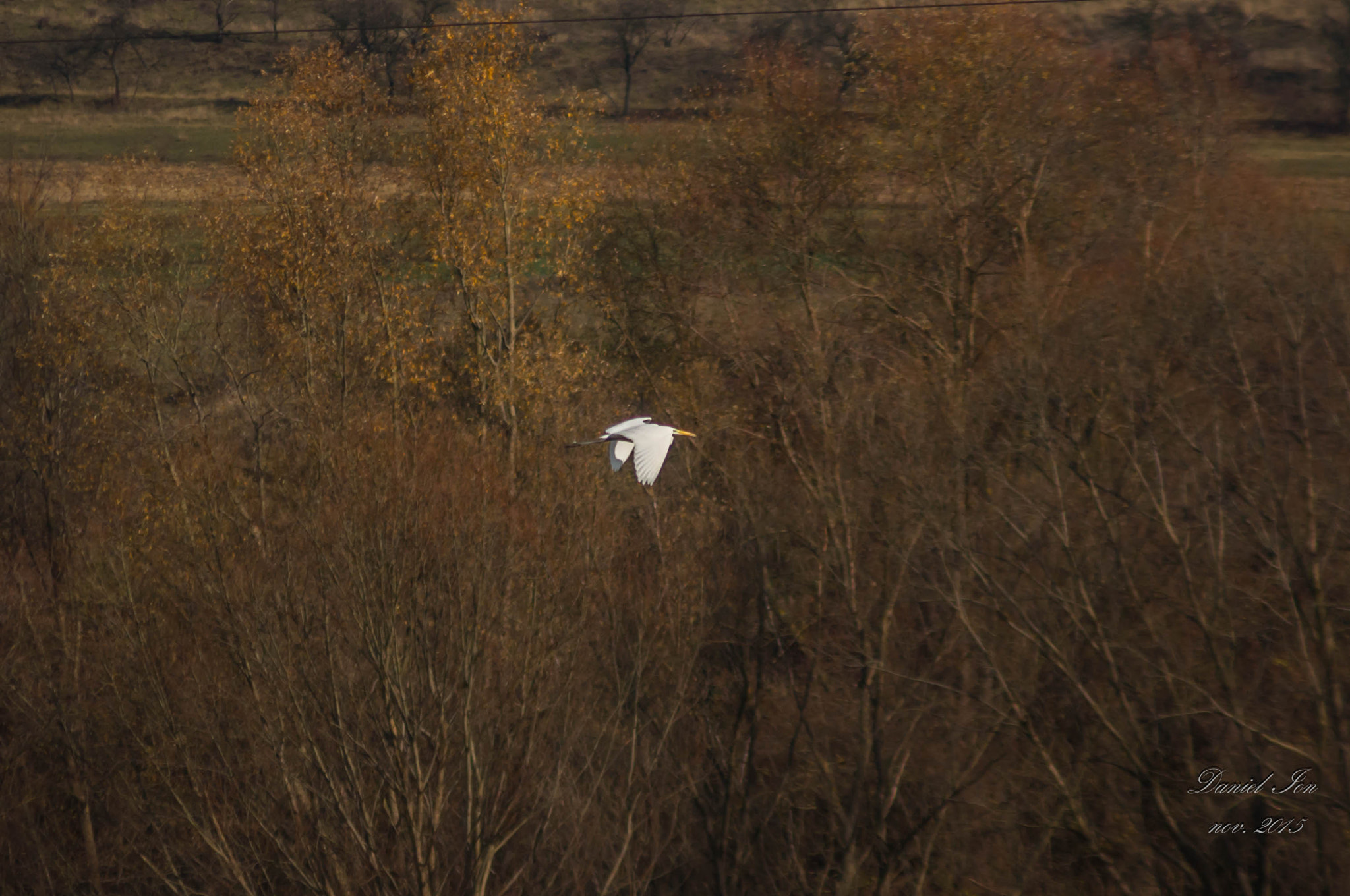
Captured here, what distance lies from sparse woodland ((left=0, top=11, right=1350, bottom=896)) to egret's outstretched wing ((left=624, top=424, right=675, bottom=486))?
2084mm

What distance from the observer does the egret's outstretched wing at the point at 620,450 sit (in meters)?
14.1

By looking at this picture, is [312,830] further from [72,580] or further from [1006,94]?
[1006,94]

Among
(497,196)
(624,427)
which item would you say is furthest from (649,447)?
(497,196)

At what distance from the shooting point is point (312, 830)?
14.9 meters

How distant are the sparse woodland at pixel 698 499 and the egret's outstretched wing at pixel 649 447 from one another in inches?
82.1

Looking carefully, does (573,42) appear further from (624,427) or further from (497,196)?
(624,427)

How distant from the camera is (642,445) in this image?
1435 centimetres

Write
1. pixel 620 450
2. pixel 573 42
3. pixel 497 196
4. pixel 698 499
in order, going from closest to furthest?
pixel 620 450, pixel 698 499, pixel 497 196, pixel 573 42

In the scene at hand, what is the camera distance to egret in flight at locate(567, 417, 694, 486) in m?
13.9

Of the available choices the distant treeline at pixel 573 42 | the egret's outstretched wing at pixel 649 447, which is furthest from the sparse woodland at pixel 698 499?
the distant treeline at pixel 573 42

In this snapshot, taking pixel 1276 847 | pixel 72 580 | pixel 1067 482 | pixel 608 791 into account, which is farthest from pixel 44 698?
pixel 1276 847

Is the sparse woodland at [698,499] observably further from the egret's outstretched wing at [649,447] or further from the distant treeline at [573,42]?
the distant treeline at [573,42]

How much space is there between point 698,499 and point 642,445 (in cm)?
887

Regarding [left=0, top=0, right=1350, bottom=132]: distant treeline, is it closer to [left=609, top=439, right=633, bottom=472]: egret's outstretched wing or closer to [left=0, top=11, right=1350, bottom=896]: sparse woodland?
[left=0, top=11, right=1350, bottom=896]: sparse woodland
